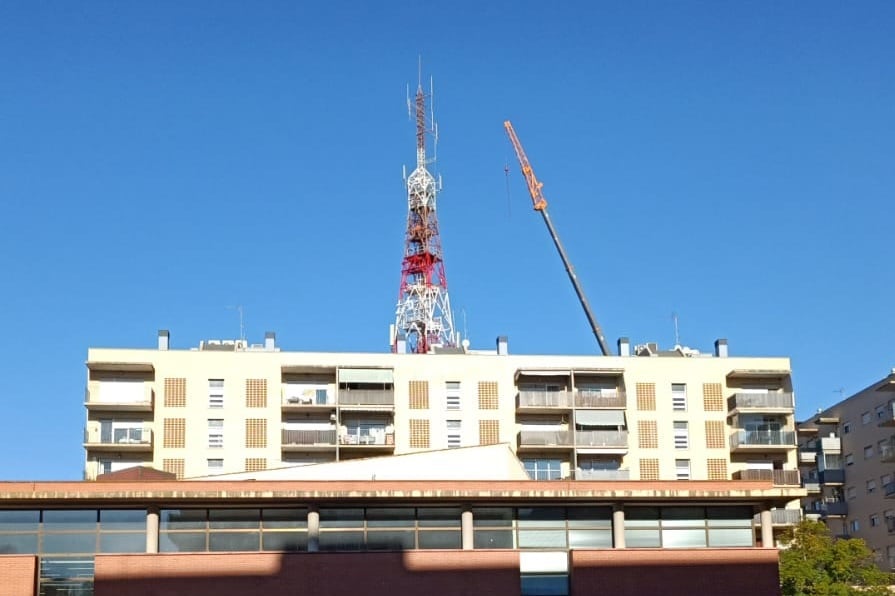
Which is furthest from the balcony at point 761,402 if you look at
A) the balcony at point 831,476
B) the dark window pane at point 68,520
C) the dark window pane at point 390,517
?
the dark window pane at point 68,520

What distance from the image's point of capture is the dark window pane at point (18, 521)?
46094 millimetres

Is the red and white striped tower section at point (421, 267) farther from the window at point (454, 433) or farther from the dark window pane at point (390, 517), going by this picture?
the dark window pane at point (390, 517)

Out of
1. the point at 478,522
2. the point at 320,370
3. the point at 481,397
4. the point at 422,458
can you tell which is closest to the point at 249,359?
the point at 320,370

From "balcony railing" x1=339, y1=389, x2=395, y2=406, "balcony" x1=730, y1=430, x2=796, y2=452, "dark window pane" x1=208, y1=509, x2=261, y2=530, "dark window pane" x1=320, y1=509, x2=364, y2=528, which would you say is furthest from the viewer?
"balcony" x1=730, y1=430, x2=796, y2=452

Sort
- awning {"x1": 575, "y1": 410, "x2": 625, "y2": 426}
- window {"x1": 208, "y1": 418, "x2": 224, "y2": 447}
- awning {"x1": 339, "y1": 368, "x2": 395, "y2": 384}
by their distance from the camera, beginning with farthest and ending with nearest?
awning {"x1": 575, "y1": 410, "x2": 625, "y2": 426}
awning {"x1": 339, "y1": 368, "x2": 395, "y2": 384}
window {"x1": 208, "y1": 418, "x2": 224, "y2": 447}

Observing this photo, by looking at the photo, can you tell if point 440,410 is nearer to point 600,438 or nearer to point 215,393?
point 600,438

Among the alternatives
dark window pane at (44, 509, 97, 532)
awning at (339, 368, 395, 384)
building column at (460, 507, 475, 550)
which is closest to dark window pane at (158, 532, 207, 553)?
dark window pane at (44, 509, 97, 532)

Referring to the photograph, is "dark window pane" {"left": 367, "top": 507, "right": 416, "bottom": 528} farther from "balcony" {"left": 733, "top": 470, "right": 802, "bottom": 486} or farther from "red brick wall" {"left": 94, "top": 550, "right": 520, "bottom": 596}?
"balcony" {"left": 733, "top": 470, "right": 802, "bottom": 486}

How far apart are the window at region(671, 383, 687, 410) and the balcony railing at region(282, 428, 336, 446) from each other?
2155cm

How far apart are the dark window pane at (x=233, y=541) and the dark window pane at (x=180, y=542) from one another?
0.32 metres

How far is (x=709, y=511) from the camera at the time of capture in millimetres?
48719

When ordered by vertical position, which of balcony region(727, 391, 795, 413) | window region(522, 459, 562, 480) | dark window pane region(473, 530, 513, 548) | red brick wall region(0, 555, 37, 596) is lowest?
red brick wall region(0, 555, 37, 596)

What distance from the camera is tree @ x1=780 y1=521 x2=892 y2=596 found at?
7781 cm

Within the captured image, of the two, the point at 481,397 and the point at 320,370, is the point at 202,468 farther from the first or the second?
the point at 481,397
